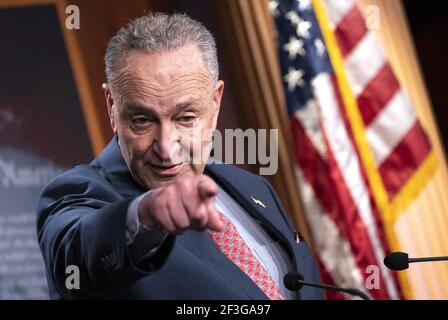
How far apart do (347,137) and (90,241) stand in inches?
86.5

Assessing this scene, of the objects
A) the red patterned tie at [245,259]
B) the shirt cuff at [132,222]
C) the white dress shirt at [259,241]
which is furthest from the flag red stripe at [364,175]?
the shirt cuff at [132,222]

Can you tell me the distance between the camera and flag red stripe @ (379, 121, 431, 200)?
3545 mm

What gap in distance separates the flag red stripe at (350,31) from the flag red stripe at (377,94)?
164 mm

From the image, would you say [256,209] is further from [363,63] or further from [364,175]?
[363,63]

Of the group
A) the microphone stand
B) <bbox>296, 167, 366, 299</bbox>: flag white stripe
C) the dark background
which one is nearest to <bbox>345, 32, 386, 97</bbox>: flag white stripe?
<bbox>296, 167, 366, 299</bbox>: flag white stripe

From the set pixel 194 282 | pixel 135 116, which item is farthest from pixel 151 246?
pixel 135 116

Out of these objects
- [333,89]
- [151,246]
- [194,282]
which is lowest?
[333,89]

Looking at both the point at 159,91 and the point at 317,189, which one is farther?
the point at 317,189

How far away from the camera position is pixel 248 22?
3.46m

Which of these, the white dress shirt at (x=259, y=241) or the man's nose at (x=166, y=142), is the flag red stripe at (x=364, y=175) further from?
the man's nose at (x=166, y=142)

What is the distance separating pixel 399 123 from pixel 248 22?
0.74 m

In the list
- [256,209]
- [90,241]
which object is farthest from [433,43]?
[90,241]

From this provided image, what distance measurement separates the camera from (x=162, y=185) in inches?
69.1
